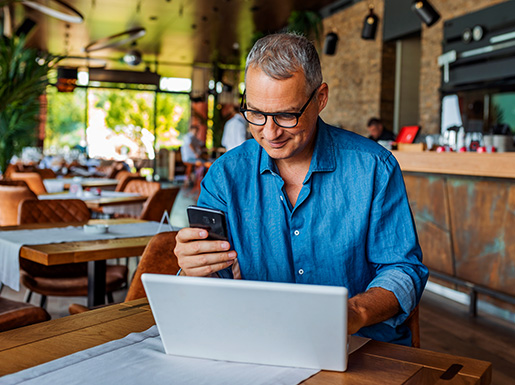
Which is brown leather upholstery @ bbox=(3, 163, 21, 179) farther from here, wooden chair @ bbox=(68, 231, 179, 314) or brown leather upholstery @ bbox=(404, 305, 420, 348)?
brown leather upholstery @ bbox=(404, 305, 420, 348)

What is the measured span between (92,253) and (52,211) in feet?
4.40

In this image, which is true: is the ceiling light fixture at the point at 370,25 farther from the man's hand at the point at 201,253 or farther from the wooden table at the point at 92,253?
the man's hand at the point at 201,253

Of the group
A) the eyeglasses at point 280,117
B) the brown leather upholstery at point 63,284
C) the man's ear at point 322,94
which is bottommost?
the brown leather upholstery at point 63,284

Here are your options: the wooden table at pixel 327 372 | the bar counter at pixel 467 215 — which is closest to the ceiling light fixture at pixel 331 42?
the bar counter at pixel 467 215

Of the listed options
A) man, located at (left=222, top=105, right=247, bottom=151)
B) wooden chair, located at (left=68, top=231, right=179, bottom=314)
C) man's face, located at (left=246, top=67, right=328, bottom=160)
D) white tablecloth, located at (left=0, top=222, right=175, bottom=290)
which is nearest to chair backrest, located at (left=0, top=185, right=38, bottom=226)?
white tablecloth, located at (left=0, top=222, right=175, bottom=290)

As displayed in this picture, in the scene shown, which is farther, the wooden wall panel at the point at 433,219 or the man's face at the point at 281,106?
the wooden wall panel at the point at 433,219

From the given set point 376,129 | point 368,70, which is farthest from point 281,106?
point 368,70

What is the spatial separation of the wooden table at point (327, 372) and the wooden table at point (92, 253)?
1120 mm

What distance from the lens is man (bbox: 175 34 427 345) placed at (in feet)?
4.43

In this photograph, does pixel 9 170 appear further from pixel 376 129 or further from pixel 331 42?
pixel 331 42

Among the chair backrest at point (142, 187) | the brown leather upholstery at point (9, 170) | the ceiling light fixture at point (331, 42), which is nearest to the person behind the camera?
the chair backrest at point (142, 187)

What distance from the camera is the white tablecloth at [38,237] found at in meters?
2.52

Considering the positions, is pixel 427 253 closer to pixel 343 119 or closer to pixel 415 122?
pixel 415 122

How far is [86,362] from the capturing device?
101 cm
